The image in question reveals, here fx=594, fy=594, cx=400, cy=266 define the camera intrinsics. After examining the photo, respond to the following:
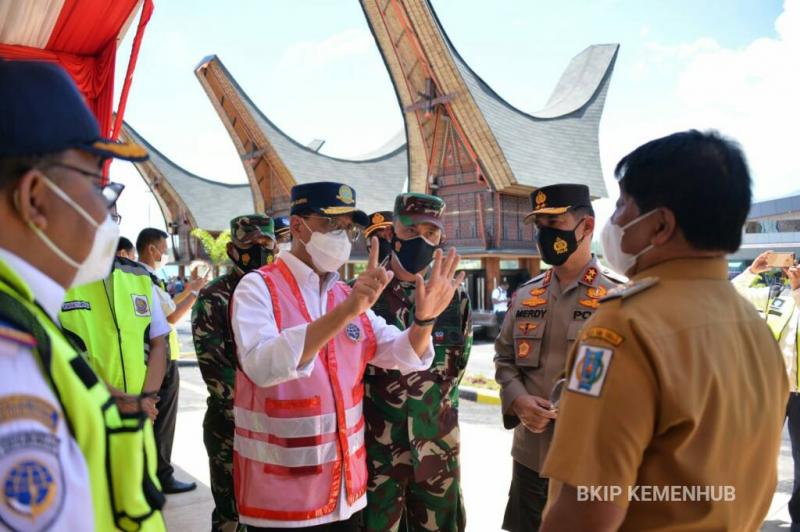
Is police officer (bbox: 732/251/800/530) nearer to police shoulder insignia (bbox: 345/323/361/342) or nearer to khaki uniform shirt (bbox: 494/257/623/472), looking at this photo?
khaki uniform shirt (bbox: 494/257/623/472)

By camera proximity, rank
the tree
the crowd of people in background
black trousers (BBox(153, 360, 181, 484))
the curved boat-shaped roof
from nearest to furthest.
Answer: the crowd of people in background → black trousers (BBox(153, 360, 181, 484)) → the curved boat-shaped roof → the tree

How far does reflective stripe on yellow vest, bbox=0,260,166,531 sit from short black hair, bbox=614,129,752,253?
3.78 feet

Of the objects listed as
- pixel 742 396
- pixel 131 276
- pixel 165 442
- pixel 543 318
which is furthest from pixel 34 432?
pixel 165 442

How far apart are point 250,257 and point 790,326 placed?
3.71 metres

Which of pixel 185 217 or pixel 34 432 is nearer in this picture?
pixel 34 432

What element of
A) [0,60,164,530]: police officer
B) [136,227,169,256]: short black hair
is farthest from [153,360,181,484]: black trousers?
[0,60,164,530]: police officer

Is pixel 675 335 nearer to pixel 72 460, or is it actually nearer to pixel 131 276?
pixel 72 460

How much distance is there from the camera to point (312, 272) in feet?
7.70

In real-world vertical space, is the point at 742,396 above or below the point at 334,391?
above

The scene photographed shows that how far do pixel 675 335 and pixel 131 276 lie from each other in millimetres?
2966

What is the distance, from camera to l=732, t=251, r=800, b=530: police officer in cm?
368

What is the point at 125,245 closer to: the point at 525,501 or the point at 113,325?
the point at 113,325

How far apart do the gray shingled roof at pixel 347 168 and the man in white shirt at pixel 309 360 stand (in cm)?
2033

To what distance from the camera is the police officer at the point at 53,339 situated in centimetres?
86
